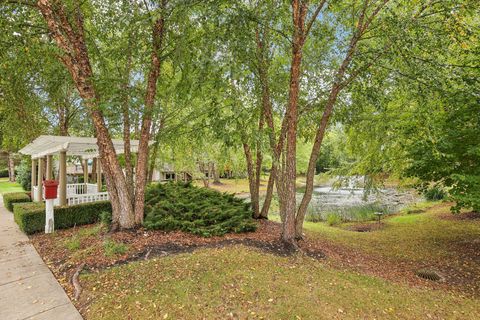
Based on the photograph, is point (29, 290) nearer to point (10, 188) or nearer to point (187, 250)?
point (187, 250)

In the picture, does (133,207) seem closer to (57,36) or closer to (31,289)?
(31,289)

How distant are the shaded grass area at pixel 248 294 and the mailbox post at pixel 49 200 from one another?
3334 millimetres

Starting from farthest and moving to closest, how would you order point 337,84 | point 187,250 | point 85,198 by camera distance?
1. point 85,198
2. point 337,84
3. point 187,250

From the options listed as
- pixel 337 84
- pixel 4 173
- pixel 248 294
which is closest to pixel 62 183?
pixel 248 294

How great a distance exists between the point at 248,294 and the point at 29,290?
3.16m

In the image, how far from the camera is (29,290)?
3.93 meters

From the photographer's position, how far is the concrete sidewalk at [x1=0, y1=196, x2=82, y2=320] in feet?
11.0

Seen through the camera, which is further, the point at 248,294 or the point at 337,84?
the point at 337,84

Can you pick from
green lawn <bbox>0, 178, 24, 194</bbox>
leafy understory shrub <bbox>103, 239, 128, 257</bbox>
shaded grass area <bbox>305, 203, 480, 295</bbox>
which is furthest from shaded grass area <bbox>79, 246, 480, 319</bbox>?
green lawn <bbox>0, 178, 24, 194</bbox>

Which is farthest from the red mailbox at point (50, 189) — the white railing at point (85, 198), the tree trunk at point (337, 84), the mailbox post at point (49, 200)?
the tree trunk at point (337, 84)

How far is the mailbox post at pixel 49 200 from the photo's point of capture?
21.4ft

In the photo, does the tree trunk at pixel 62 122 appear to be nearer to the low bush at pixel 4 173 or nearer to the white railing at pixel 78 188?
the white railing at pixel 78 188

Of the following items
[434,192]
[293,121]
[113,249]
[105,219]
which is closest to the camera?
[113,249]

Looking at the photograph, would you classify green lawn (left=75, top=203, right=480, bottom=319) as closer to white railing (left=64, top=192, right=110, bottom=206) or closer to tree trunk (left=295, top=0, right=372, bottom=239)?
tree trunk (left=295, top=0, right=372, bottom=239)
